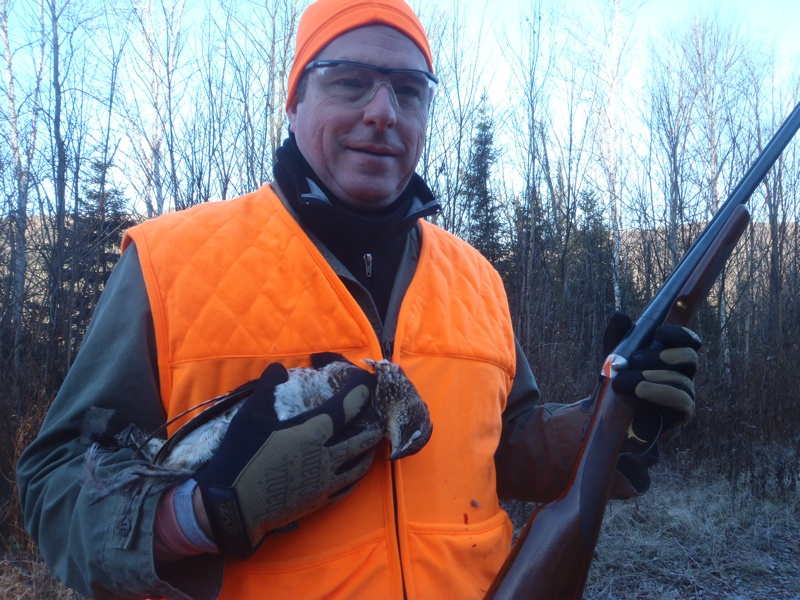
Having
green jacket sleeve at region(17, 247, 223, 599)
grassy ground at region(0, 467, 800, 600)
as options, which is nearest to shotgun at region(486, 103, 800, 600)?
green jacket sleeve at region(17, 247, 223, 599)

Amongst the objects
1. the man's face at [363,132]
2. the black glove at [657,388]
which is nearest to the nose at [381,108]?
the man's face at [363,132]

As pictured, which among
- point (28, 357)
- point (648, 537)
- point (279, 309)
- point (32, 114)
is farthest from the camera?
point (32, 114)

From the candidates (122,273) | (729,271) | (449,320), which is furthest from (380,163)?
(729,271)

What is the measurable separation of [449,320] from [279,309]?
0.53 metres

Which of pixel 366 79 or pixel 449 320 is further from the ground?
pixel 366 79

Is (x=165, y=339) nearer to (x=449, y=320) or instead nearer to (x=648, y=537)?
(x=449, y=320)

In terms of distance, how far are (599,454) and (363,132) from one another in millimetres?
1197

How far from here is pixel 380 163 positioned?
5.92ft

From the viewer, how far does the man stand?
4.30 ft

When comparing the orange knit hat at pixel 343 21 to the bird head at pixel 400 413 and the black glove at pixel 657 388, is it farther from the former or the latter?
the black glove at pixel 657 388

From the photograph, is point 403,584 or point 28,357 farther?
point 28,357

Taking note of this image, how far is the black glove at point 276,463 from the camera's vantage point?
1259 millimetres

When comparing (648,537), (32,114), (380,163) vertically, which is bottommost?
(648,537)

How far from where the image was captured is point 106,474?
133 centimetres
